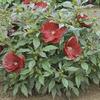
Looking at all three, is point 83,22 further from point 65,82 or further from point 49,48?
point 65,82

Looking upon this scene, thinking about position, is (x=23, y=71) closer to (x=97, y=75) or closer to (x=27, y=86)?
(x=27, y=86)

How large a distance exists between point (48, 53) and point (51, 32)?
8.5 inches

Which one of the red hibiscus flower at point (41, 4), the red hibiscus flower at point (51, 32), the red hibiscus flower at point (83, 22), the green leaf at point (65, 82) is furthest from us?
the red hibiscus flower at point (41, 4)

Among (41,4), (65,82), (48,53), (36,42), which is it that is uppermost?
(41,4)

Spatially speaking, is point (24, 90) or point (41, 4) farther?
point (41, 4)

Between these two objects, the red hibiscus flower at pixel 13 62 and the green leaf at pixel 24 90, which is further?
the green leaf at pixel 24 90

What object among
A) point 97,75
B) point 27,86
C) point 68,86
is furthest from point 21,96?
point 97,75

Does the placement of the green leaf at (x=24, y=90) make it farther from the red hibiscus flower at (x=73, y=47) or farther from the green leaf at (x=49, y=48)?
the red hibiscus flower at (x=73, y=47)

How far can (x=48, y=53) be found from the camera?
430cm

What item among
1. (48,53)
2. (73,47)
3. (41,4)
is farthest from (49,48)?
(41,4)

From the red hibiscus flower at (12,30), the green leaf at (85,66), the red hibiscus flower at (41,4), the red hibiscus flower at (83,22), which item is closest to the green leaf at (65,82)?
the green leaf at (85,66)

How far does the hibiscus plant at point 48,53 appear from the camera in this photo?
4.20 m

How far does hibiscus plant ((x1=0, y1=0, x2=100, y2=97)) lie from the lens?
4.20 m

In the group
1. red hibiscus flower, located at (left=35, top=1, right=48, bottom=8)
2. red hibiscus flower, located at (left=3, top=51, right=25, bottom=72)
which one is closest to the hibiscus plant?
red hibiscus flower, located at (left=3, top=51, right=25, bottom=72)
